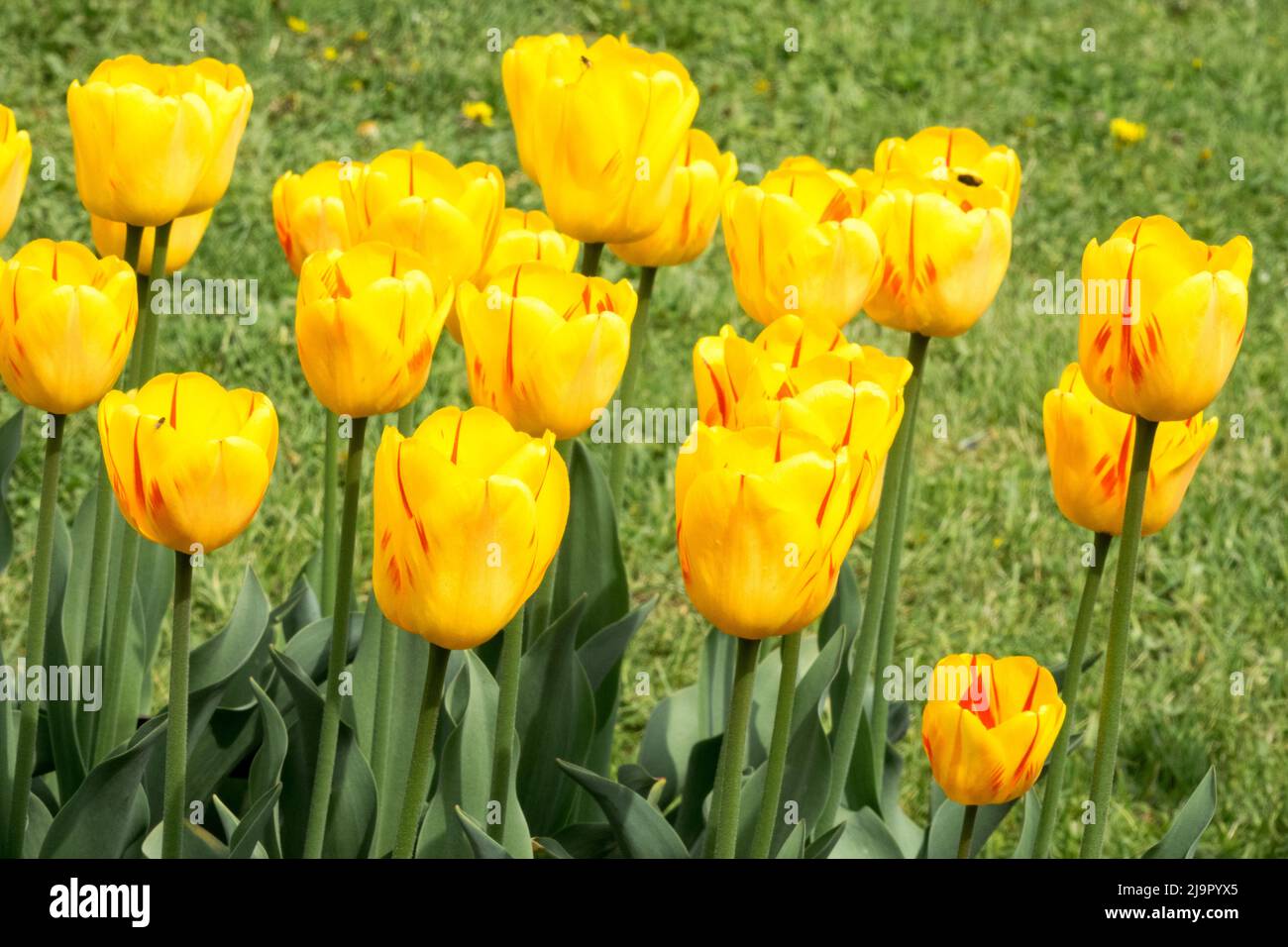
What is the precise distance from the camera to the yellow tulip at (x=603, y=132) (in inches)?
67.7

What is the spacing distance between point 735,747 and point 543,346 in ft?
1.33

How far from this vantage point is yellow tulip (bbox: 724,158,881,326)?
1.73 meters

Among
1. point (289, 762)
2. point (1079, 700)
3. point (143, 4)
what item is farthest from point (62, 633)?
point (143, 4)

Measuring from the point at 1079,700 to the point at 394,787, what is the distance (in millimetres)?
1716

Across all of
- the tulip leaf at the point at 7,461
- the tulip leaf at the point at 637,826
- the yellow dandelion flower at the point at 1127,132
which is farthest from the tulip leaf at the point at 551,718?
the yellow dandelion flower at the point at 1127,132

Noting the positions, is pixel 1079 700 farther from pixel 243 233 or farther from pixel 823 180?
pixel 243 233

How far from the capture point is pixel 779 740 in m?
1.56

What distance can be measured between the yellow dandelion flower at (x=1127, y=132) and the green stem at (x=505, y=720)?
4.13 metres

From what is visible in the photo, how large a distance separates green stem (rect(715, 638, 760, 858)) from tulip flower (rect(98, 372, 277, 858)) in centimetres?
46

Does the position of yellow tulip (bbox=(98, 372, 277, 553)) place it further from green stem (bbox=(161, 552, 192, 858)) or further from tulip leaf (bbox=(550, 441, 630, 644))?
tulip leaf (bbox=(550, 441, 630, 644))

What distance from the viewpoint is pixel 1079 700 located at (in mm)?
3234

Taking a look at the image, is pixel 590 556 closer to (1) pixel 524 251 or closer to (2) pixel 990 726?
(1) pixel 524 251

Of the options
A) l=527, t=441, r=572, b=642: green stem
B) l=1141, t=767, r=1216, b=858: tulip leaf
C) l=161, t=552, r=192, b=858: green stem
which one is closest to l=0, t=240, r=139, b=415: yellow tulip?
l=161, t=552, r=192, b=858: green stem
